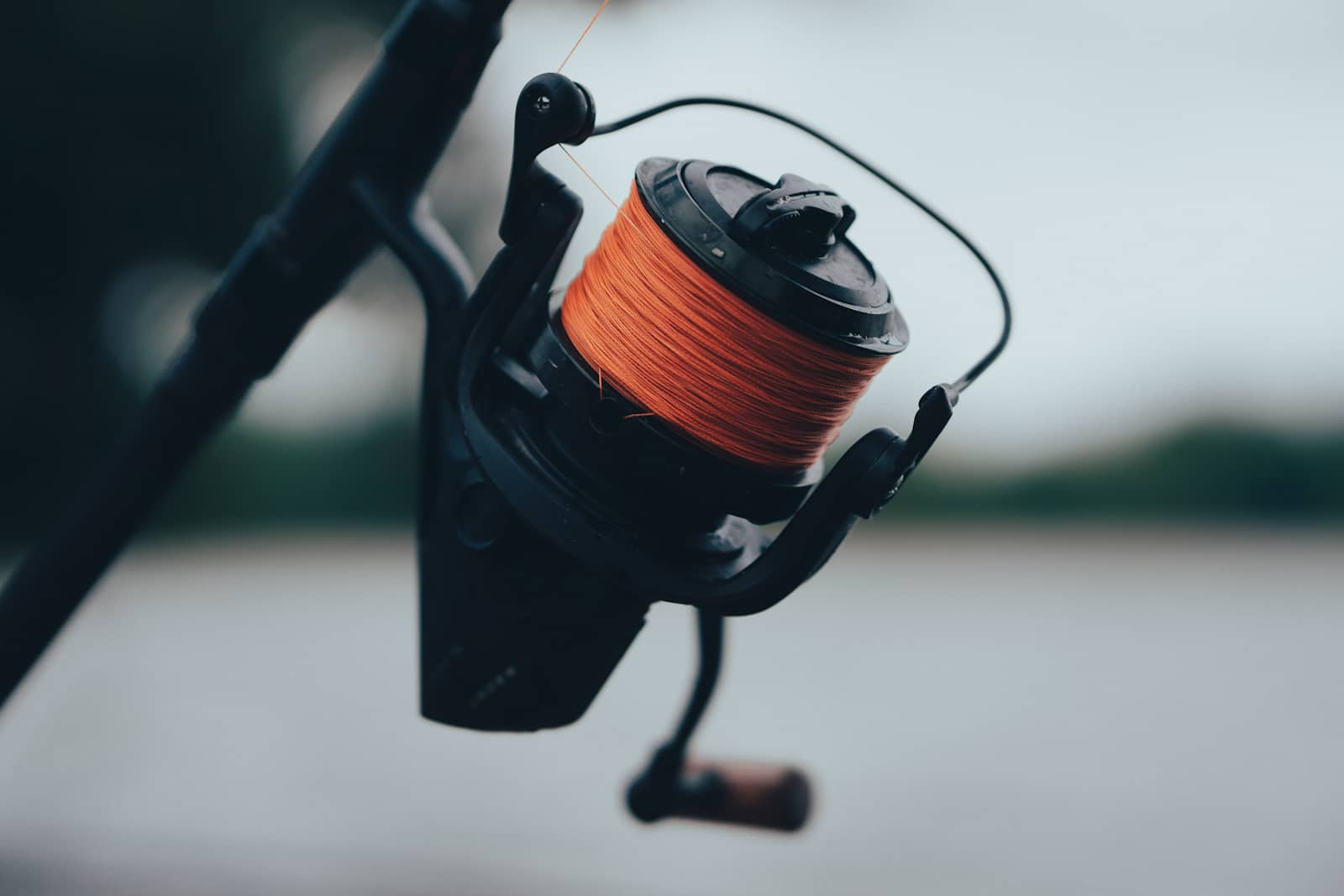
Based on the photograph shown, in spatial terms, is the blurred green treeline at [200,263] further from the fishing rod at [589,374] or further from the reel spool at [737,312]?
the reel spool at [737,312]

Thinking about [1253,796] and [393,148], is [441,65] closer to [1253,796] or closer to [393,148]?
[393,148]

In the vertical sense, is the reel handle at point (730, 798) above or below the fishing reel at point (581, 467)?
below

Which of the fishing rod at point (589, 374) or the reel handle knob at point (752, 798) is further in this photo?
the reel handle knob at point (752, 798)

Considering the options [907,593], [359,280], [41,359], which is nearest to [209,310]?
[907,593]

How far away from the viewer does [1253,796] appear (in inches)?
118

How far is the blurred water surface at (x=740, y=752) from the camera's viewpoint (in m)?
2.54

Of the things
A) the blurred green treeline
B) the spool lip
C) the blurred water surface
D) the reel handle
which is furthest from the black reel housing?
→ the blurred green treeline

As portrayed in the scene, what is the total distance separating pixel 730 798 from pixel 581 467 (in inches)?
13.3

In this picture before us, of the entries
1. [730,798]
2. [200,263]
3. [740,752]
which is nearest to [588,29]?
[730,798]

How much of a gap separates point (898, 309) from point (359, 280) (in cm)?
639

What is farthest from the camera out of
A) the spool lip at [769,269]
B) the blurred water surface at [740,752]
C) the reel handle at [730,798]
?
the blurred water surface at [740,752]

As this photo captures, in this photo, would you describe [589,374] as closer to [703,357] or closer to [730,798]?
[703,357]

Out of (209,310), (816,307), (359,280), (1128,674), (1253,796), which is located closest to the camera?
(816,307)

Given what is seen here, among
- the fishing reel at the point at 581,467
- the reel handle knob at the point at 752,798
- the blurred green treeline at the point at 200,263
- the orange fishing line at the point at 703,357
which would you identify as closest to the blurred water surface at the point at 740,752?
the blurred green treeline at the point at 200,263
